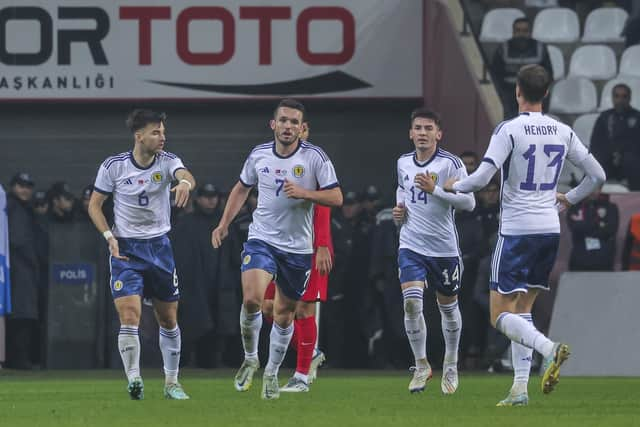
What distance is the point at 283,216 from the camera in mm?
13180

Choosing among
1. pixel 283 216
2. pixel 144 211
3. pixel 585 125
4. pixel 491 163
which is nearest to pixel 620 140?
pixel 585 125

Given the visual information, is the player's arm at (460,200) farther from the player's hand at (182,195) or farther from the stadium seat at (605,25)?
the stadium seat at (605,25)

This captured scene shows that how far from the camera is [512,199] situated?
436 inches

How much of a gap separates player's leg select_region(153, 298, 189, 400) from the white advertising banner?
35.1 ft

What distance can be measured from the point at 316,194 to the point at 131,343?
1806mm

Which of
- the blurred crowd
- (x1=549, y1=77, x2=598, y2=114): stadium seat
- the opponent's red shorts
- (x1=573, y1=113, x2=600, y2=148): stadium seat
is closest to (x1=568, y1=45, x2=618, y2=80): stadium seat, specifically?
(x1=549, y1=77, x2=598, y2=114): stadium seat

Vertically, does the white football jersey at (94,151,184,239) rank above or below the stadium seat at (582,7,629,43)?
below

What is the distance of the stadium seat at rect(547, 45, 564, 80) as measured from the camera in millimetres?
24031

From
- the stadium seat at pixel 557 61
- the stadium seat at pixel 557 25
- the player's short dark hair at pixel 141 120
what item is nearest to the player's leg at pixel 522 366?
the player's short dark hair at pixel 141 120

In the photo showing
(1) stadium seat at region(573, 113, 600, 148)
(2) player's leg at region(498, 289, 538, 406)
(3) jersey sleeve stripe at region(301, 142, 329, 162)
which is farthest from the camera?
(1) stadium seat at region(573, 113, 600, 148)

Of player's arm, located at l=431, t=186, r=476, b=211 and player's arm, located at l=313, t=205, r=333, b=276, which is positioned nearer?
player's arm, located at l=313, t=205, r=333, b=276

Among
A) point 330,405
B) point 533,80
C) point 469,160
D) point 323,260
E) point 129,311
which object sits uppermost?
point 533,80

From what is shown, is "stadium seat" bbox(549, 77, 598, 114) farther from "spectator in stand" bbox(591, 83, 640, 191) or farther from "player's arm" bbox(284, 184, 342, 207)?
"player's arm" bbox(284, 184, 342, 207)

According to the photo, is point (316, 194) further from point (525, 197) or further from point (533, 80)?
point (533, 80)
